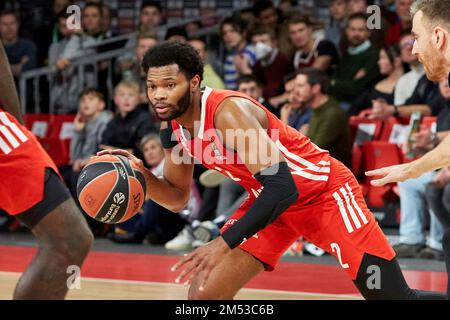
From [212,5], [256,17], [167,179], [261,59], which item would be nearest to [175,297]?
[167,179]

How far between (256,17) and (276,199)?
792cm

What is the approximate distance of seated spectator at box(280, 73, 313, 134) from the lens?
9281mm

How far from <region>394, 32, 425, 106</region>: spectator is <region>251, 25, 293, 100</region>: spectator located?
1.48m

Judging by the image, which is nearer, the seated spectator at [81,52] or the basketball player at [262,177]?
the basketball player at [262,177]

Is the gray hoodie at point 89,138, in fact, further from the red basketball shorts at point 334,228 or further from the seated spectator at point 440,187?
the red basketball shorts at point 334,228

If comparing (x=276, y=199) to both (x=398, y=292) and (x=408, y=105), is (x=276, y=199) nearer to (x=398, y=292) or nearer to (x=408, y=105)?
(x=398, y=292)

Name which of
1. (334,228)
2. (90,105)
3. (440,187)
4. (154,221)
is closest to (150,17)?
(90,105)

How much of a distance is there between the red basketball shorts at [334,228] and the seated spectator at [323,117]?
3937 mm

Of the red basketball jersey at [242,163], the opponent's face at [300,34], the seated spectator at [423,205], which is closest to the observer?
the red basketball jersey at [242,163]

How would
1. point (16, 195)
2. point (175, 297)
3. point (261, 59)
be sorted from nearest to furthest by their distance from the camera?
point (16, 195) < point (175, 297) < point (261, 59)

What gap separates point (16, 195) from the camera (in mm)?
4238

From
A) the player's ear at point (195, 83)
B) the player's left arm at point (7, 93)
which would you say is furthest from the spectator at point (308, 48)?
the player's left arm at point (7, 93)

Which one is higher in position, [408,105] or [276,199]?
[276,199]

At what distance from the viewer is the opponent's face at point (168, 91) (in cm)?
460
